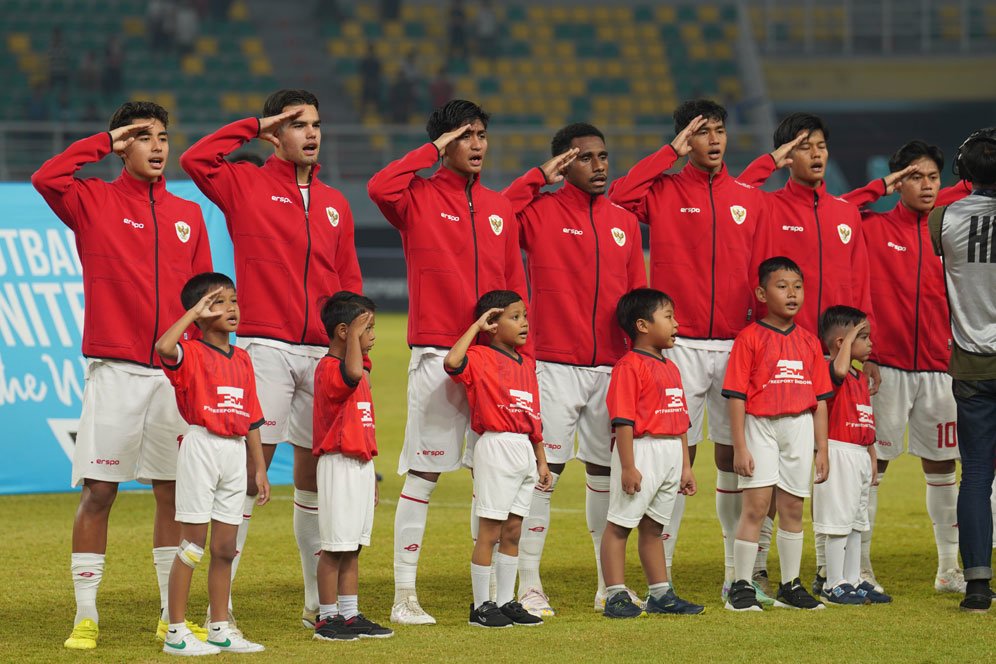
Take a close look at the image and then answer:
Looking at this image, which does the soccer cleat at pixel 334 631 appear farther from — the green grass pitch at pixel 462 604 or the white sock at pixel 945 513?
the white sock at pixel 945 513

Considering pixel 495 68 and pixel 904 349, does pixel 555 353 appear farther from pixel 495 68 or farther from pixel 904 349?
pixel 495 68

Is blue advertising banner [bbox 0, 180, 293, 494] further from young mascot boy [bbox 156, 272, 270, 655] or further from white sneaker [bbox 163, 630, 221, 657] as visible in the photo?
white sneaker [bbox 163, 630, 221, 657]

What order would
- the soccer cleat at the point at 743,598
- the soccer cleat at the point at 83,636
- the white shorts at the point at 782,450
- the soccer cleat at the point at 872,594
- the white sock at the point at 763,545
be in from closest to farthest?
1. the soccer cleat at the point at 83,636
2. the soccer cleat at the point at 743,598
3. the white shorts at the point at 782,450
4. the soccer cleat at the point at 872,594
5. the white sock at the point at 763,545

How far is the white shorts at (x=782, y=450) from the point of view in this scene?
645cm

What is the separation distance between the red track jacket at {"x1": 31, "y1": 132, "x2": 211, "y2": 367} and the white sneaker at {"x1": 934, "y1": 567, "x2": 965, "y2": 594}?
157 inches

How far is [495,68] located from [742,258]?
2254 cm

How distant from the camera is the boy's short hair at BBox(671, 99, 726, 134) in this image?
6848mm

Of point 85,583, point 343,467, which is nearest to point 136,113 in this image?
point 343,467

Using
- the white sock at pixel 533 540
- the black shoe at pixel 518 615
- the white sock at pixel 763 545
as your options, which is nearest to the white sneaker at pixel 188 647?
the black shoe at pixel 518 615

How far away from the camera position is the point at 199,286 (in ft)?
18.5

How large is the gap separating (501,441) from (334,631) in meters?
1.10

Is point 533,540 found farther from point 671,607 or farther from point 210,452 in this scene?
point 210,452

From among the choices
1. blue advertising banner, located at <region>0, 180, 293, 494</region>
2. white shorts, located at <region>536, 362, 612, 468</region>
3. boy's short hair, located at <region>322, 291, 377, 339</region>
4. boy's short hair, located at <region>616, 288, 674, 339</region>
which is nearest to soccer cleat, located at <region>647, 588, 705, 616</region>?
white shorts, located at <region>536, 362, 612, 468</region>

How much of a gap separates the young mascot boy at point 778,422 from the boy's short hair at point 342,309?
1.80m
